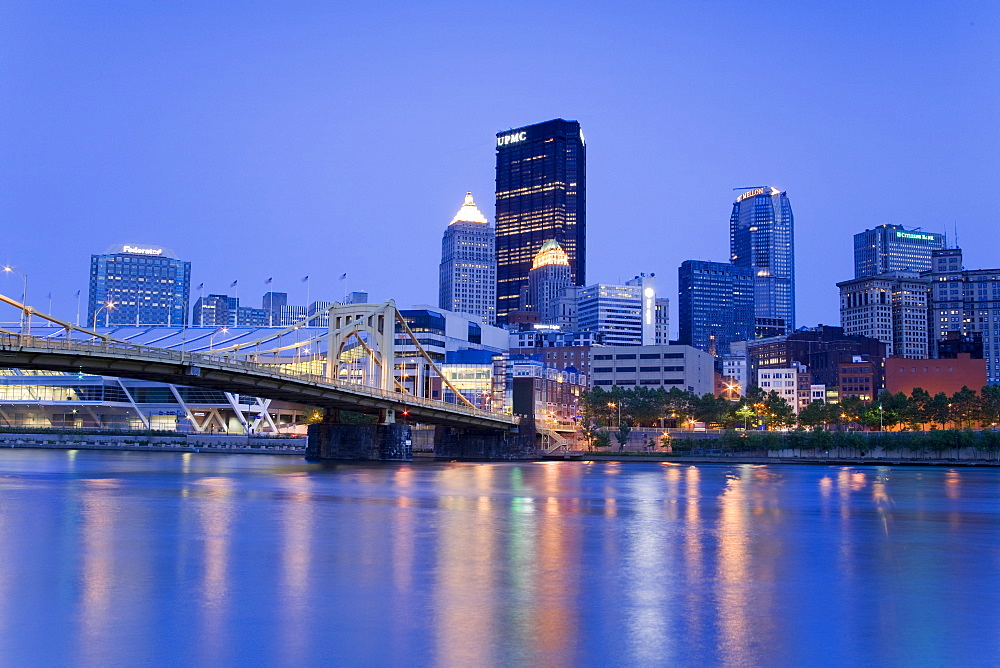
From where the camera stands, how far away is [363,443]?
329 feet

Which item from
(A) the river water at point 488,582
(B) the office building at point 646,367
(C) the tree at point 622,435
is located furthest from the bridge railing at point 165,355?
(B) the office building at point 646,367

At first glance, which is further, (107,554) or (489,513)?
(489,513)

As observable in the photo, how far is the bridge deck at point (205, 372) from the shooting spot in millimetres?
62750

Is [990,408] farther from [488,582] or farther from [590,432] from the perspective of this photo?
[488,582]

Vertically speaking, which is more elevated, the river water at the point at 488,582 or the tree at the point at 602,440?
the tree at the point at 602,440

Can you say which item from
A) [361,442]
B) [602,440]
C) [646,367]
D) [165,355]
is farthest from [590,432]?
[165,355]

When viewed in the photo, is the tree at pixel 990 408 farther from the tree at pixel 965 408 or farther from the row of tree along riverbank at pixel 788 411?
the tree at pixel 965 408

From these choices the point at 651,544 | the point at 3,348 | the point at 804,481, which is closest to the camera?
the point at 651,544

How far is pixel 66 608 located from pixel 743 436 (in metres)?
111

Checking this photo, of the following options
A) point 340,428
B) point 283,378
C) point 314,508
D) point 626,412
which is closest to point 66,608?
point 314,508

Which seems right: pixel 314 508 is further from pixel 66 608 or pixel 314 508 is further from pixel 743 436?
pixel 743 436

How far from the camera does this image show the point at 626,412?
14312 centimetres

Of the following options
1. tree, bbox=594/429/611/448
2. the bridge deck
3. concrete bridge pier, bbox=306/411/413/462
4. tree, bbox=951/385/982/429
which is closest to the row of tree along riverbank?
tree, bbox=951/385/982/429

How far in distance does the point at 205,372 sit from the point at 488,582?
53.4m
